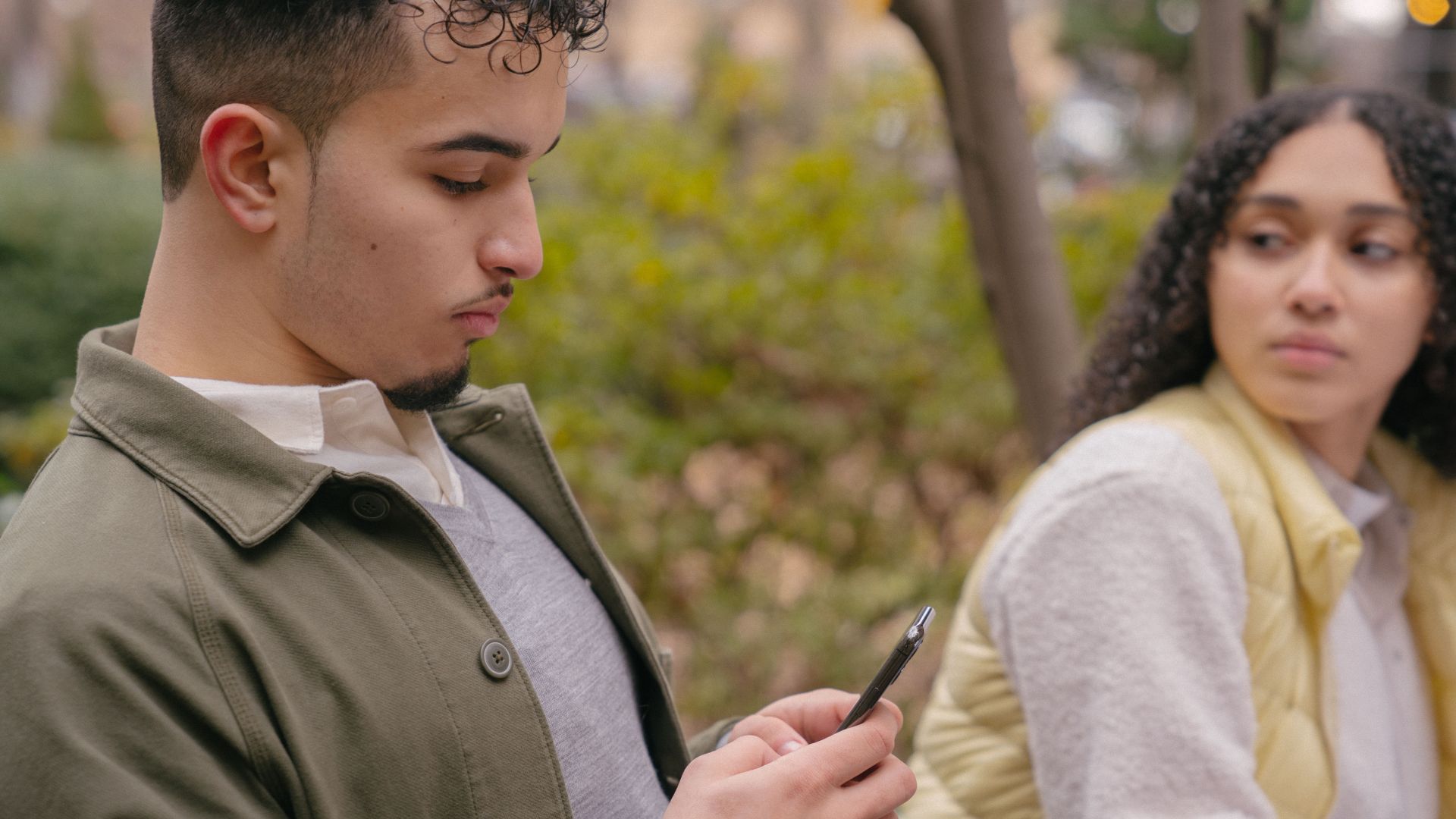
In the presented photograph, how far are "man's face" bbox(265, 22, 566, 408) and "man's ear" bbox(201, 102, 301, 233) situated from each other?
0.03 metres

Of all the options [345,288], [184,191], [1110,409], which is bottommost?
[1110,409]

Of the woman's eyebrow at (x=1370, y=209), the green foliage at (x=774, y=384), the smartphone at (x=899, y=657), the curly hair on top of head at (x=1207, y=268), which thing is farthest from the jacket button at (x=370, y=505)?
the green foliage at (x=774, y=384)

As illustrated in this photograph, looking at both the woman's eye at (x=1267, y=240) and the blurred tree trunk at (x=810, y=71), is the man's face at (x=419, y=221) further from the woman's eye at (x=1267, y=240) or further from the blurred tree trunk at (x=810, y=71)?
the blurred tree trunk at (x=810, y=71)

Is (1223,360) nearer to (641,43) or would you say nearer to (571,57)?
(571,57)

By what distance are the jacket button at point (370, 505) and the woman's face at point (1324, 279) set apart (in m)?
1.58

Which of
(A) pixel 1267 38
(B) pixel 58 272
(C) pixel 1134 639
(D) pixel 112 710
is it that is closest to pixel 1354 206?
(C) pixel 1134 639

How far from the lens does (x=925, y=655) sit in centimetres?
412

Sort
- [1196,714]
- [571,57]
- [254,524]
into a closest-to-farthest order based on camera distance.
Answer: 1. [254,524]
2. [571,57]
3. [1196,714]

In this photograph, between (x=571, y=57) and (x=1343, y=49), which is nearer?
(x=571, y=57)

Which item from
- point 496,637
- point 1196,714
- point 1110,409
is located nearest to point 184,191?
point 496,637

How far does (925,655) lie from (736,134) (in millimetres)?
3643

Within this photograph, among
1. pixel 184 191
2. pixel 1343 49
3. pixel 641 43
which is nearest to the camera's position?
pixel 184 191

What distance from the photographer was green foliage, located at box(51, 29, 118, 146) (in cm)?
1369

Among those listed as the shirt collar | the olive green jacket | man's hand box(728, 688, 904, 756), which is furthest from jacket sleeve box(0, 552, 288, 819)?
the shirt collar
